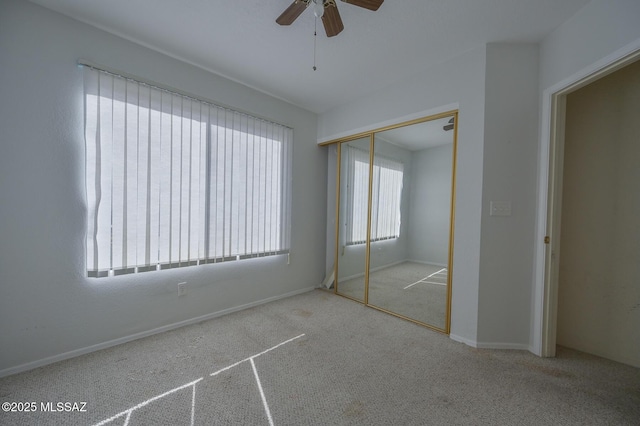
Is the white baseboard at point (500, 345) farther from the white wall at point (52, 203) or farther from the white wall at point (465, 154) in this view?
the white wall at point (52, 203)

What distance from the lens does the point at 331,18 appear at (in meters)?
1.63

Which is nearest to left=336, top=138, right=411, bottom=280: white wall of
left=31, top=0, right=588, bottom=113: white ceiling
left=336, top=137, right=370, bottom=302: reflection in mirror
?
left=336, top=137, right=370, bottom=302: reflection in mirror

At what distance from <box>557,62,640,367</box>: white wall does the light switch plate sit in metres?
0.64

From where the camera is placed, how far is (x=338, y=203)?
373cm

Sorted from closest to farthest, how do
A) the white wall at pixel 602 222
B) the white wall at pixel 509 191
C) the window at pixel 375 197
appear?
the white wall at pixel 602 222, the white wall at pixel 509 191, the window at pixel 375 197

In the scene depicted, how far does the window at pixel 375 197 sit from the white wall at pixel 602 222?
158 centimetres

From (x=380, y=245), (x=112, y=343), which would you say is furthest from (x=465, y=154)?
(x=112, y=343)

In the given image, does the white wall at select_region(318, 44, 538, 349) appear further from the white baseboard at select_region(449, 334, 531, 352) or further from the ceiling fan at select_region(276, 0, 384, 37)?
the ceiling fan at select_region(276, 0, 384, 37)

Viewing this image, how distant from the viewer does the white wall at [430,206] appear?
2611 millimetres

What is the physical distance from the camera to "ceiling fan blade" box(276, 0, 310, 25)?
1524mm

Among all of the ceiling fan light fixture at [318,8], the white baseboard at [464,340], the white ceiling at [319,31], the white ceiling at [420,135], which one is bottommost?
the white baseboard at [464,340]

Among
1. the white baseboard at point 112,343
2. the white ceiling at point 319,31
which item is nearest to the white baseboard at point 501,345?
the white baseboard at point 112,343

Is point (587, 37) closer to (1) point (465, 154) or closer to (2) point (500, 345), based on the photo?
(1) point (465, 154)

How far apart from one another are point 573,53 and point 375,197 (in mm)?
2098
